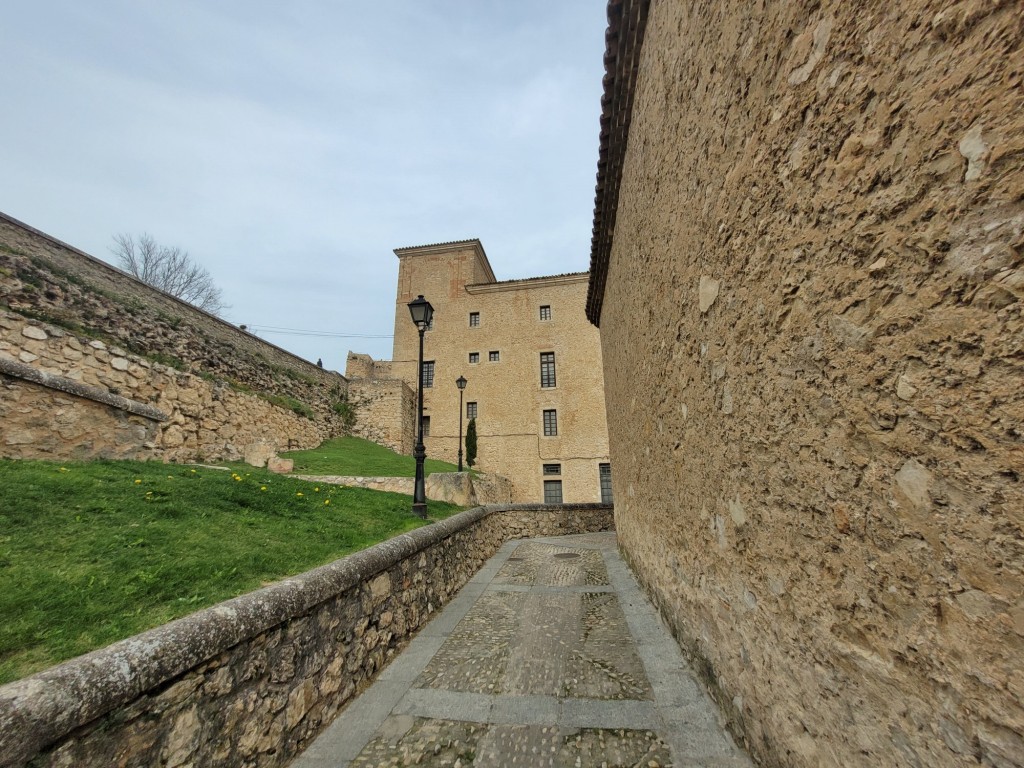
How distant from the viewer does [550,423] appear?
22.6 meters

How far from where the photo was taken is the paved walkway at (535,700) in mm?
2281

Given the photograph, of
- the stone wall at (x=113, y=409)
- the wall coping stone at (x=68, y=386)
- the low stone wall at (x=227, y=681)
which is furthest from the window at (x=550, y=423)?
the low stone wall at (x=227, y=681)

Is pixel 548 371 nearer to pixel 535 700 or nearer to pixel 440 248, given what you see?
pixel 440 248

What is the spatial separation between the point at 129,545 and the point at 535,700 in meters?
2.94

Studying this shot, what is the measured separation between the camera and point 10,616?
1957 millimetres

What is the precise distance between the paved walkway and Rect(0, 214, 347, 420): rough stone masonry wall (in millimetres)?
10175

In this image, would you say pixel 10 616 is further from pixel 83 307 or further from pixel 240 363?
pixel 240 363

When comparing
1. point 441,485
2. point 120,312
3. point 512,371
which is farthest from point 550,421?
point 120,312

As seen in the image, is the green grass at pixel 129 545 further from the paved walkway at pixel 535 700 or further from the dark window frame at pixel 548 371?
the dark window frame at pixel 548 371

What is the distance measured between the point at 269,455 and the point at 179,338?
4505 mm

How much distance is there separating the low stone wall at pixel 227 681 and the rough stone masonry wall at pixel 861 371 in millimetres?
2463

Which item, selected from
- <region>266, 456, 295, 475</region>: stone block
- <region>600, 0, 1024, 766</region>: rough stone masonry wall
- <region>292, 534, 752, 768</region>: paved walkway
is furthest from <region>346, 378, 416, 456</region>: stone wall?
<region>600, 0, 1024, 766</region>: rough stone masonry wall

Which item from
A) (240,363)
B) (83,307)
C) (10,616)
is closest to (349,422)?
(240,363)

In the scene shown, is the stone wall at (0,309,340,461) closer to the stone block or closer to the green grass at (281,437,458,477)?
the green grass at (281,437,458,477)
